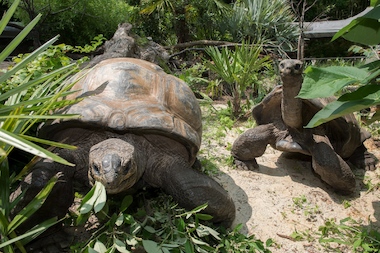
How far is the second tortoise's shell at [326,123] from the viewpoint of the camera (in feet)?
10.0

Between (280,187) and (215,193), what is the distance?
3.55ft

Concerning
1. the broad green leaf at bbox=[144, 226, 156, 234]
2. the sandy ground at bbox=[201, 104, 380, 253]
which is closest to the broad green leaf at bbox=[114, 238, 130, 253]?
the broad green leaf at bbox=[144, 226, 156, 234]

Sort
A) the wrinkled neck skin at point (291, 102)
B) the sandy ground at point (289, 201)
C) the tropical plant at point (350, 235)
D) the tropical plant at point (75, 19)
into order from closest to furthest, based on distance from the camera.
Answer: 1. the tropical plant at point (350, 235)
2. the sandy ground at point (289, 201)
3. the wrinkled neck skin at point (291, 102)
4. the tropical plant at point (75, 19)

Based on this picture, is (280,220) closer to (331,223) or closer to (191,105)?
(331,223)

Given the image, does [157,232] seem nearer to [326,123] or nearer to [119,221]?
[119,221]

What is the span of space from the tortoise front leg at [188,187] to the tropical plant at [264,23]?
24.1ft

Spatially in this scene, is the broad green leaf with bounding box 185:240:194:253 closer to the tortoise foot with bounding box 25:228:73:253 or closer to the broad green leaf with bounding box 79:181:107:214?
the broad green leaf with bounding box 79:181:107:214

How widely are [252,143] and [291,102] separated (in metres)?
0.54

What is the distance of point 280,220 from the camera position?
2609 millimetres

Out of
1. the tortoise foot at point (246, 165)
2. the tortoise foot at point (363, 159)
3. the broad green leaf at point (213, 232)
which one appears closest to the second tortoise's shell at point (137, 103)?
the broad green leaf at point (213, 232)

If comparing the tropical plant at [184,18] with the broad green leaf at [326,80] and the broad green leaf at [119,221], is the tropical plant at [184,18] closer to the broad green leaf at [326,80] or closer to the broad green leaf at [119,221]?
the broad green leaf at [326,80]

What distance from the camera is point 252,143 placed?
3.26m

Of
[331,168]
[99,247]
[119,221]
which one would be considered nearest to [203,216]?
[119,221]

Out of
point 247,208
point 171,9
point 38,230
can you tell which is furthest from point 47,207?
point 171,9
